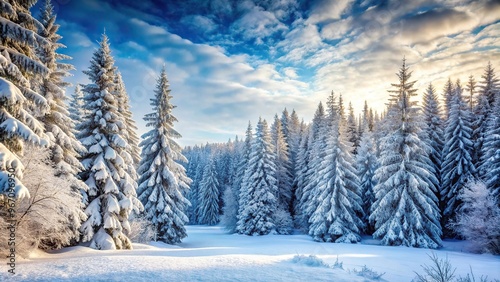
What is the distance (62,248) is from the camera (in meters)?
15.8

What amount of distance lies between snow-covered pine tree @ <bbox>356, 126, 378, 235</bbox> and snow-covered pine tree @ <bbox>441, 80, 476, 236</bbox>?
278 inches

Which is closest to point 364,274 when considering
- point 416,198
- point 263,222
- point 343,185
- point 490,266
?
point 490,266

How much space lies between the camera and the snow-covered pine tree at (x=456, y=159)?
28.5m

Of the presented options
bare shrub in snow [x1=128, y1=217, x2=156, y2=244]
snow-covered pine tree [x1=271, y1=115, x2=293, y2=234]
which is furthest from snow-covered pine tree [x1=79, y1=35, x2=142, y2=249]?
snow-covered pine tree [x1=271, y1=115, x2=293, y2=234]

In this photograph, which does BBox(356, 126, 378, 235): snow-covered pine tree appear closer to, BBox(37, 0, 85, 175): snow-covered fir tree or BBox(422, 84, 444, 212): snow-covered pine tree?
BBox(422, 84, 444, 212): snow-covered pine tree

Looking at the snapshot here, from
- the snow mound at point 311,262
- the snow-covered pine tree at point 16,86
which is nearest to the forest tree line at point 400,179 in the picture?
the snow mound at point 311,262

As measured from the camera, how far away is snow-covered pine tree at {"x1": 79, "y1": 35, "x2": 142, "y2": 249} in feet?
56.6

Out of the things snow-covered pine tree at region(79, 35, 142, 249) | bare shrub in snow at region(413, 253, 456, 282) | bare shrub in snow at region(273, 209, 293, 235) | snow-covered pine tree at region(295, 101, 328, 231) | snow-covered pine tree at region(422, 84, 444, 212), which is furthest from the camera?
bare shrub in snow at region(273, 209, 293, 235)

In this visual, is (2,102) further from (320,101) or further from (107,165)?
(320,101)

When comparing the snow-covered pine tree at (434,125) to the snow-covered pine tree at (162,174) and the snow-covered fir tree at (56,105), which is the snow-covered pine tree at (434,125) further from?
the snow-covered fir tree at (56,105)

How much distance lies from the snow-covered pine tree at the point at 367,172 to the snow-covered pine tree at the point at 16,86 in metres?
32.2

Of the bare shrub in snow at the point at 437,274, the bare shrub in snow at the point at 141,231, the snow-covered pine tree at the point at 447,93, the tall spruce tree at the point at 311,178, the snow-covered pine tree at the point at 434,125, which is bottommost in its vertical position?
the bare shrub in snow at the point at 141,231

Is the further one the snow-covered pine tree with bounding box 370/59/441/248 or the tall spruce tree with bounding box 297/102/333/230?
the tall spruce tree with bounding box 297/102/333/230

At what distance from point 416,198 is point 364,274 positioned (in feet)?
62.7
